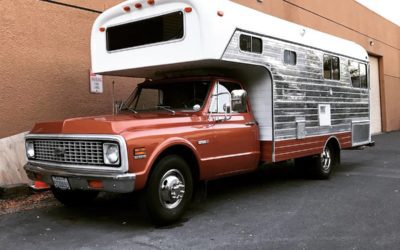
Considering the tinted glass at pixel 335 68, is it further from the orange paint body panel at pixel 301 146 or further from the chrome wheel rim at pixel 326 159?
the chrome wheel rim at pixel 326 159

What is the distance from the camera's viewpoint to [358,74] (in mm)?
10969

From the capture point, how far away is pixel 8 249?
5.04 m

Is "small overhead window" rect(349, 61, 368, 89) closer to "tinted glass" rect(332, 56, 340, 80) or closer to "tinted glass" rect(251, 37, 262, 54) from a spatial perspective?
"tinted glass" rect(332, 56, 340, 80)

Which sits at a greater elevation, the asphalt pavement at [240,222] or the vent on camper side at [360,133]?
the vent on camper side at [360,133]

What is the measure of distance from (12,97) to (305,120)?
213 inches

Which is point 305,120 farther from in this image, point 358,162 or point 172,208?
point 358,162

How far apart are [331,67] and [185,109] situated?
14.0 ft

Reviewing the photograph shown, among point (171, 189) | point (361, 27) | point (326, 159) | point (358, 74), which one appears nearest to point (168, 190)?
point (171, 189)

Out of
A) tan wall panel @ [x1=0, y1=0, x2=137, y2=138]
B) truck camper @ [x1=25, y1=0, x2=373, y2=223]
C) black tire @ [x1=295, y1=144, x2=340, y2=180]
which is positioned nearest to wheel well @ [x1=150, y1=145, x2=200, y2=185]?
truck camper @ [x1=25, y1=0, x2=373, y2=223]

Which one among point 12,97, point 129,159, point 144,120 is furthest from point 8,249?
point 12,97

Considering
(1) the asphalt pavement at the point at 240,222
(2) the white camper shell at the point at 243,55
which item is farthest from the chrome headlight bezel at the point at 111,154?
(2) the white camper shell at the point at 243,55

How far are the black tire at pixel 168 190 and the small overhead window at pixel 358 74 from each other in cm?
605

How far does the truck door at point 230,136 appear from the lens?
6.73 metres

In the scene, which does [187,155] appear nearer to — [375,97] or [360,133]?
[360,133]
